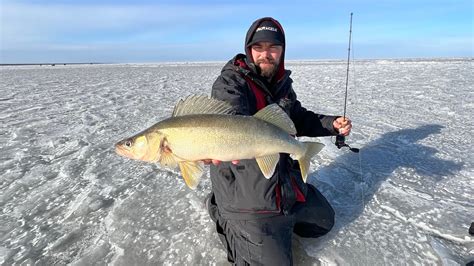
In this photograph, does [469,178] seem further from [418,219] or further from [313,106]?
[313,106]

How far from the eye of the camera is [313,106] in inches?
338

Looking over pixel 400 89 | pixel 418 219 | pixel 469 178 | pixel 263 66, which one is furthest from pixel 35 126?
pixel 400 89

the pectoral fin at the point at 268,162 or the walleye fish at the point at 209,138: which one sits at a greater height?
the walleye fish at the point at 209,138

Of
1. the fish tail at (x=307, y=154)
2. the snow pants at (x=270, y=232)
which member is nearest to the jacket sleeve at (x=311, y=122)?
the snow pants at (x=270, y=232)

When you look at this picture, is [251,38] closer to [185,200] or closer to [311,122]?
[311,122]

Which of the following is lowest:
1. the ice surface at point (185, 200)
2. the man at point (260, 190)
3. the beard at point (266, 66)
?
the ice surface at point (185, 200)

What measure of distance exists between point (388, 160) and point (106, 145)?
421 centimetres

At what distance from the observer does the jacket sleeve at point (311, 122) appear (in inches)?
147

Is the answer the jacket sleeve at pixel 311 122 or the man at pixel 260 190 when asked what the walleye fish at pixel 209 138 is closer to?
the man at pixel 260 190

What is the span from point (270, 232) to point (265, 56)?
5.17 ft

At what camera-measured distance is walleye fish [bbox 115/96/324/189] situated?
2408 millimetres

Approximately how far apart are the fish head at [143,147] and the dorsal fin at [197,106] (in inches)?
9.7

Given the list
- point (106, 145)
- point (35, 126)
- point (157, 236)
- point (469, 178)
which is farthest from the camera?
point (35, 126)

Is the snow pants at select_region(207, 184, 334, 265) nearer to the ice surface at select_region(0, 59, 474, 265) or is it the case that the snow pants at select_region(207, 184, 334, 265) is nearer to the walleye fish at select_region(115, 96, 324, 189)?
the ice surface at select_region(0, 59, 474, 265)
